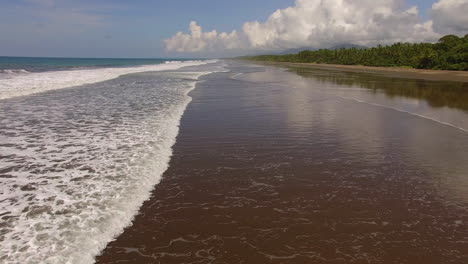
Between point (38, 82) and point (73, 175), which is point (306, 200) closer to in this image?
point (73, 175)

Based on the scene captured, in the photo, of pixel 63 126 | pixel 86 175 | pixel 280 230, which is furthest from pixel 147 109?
pixel 280 230

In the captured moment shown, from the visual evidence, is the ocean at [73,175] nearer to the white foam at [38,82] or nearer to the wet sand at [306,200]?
the wet sand at [306,200]

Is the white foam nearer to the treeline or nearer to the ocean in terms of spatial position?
the ocean

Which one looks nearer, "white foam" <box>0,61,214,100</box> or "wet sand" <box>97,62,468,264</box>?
"wet sand" <box>97,62,468,264</box>

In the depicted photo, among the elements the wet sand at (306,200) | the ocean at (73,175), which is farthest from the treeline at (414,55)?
the ocean at (73,175)

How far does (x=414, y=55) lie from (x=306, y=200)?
282 ft

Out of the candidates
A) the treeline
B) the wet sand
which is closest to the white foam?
the wet sand

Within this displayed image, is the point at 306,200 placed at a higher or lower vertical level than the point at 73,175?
lower

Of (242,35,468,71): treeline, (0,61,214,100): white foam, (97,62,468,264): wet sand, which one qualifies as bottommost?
(97,62,468,264): wet sand

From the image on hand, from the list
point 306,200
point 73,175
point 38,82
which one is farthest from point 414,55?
point 73,175

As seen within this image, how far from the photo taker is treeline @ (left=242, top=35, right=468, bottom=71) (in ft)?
200

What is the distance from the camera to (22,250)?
17.6ft

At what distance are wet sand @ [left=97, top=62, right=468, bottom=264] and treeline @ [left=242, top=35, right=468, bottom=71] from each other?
57.2 meters

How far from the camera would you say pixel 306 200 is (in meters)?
7.31
